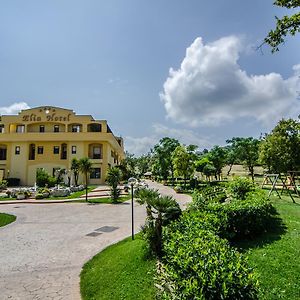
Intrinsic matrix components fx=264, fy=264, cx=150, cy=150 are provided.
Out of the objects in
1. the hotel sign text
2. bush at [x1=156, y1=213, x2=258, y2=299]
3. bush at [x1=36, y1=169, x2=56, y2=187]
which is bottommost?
bush at [x1=156, y1=213, x2=258, y2=299]

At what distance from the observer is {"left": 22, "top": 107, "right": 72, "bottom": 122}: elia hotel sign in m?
41.4

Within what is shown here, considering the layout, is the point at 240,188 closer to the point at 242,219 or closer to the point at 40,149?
the point at 242,219

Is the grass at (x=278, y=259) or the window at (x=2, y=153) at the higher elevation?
the window at (x=2, y=153)

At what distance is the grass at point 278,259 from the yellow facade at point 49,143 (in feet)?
110

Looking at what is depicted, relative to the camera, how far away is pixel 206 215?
269 inches

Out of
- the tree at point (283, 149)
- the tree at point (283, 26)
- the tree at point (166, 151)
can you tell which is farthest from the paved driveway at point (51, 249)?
the tree at point (166, 151)

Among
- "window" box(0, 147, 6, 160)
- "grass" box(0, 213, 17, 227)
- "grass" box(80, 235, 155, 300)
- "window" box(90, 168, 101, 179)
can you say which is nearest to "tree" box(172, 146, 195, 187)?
"window" box(90, 168, 101, 179)

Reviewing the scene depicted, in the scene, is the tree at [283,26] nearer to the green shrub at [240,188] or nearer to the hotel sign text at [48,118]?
the green shrub at [240,188]

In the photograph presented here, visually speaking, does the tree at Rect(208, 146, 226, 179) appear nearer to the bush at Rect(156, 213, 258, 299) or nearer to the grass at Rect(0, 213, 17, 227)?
→ the grass at Rect(0, 213, 17, 227)

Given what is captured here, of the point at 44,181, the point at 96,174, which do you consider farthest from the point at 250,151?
the point at 44,181

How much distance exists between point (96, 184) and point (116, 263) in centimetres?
3346

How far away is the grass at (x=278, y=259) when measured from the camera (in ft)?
15.2

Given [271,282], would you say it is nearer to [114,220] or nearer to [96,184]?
[114,220]

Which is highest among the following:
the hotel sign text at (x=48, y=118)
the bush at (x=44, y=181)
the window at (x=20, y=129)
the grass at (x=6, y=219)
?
the hotel sign text at (x=48, y=118)
